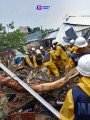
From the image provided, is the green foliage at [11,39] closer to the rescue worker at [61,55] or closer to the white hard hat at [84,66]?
the rescue worker at [61,55]

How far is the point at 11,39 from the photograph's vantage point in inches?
1264

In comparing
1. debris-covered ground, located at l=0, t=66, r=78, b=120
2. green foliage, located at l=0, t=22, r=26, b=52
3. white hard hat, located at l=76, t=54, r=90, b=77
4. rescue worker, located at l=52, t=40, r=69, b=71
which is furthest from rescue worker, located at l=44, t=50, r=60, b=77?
green foliage, located at l=0, t=22, r=26, b=52

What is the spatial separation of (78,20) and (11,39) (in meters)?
6.33

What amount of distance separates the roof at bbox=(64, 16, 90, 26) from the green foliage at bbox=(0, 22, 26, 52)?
15.2ft

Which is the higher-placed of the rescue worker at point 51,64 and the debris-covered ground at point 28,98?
the debris-covered ground at point 28,98

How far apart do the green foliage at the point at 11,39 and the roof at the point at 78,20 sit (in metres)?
→ 4.62

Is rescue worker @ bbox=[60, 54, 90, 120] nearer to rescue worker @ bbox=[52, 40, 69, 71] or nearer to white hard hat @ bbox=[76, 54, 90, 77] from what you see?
white hard hat @ bbox=[76, 54, 90, 77]

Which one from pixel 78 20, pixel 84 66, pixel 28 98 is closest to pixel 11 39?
pixel 78 20

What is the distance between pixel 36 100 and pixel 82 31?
686 inches

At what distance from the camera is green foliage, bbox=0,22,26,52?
100.0ft

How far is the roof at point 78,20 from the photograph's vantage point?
26.7 metres

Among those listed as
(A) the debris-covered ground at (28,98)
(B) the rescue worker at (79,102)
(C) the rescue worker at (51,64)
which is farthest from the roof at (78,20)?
(B) the rescue worker at (79,102)

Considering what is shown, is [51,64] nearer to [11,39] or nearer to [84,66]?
[84,66]

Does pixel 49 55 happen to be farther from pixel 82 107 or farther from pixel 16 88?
pixel 82 107
